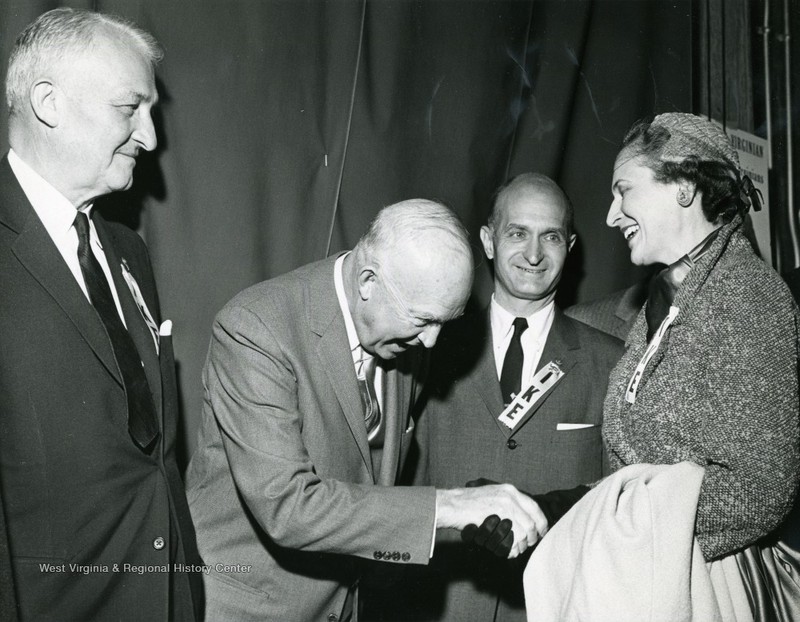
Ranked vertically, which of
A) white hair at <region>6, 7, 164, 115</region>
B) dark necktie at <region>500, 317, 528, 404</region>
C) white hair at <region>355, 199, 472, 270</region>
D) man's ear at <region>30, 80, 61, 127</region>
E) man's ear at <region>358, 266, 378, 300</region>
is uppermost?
white hair at <region>6, 7, 164, 115</region>

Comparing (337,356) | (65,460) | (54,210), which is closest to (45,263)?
(54,210)

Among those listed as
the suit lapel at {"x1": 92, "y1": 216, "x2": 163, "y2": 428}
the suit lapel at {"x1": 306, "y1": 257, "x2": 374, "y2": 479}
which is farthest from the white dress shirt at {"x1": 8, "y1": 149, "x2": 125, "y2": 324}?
the suit lapel at {"x1": 306, "y1": 257, "x2": 374, "y2": 479}

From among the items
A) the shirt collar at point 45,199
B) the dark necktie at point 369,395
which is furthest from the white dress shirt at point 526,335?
the shirt collar at point 45,199

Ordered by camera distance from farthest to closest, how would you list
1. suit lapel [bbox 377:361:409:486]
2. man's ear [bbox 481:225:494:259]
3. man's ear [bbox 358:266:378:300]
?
man's ear [bbox 481:225:494:259] → suit lapel [bbox 377:361:409:486] → man's ear [bbox 358:266:378:300]

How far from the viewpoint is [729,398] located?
1471 mm

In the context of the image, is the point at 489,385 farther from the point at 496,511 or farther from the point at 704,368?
the point at 704,368

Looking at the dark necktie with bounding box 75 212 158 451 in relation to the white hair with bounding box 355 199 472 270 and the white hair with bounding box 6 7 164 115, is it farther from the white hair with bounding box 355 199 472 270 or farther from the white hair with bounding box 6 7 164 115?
the white hair with bounding box 355 199 472 270

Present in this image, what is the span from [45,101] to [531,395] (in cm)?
142

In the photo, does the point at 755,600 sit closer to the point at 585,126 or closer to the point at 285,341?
the point at 285,341

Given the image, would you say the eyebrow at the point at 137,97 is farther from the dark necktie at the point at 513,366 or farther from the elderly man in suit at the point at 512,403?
the dark necktie at the point at 513,366

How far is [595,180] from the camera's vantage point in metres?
2.78

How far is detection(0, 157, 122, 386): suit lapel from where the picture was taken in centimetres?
145

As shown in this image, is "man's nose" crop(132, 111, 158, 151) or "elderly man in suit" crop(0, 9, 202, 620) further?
"man's nose" crop(132, 111, 158, 151)

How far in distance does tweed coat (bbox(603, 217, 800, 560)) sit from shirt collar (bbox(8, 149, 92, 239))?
1.25 meters
